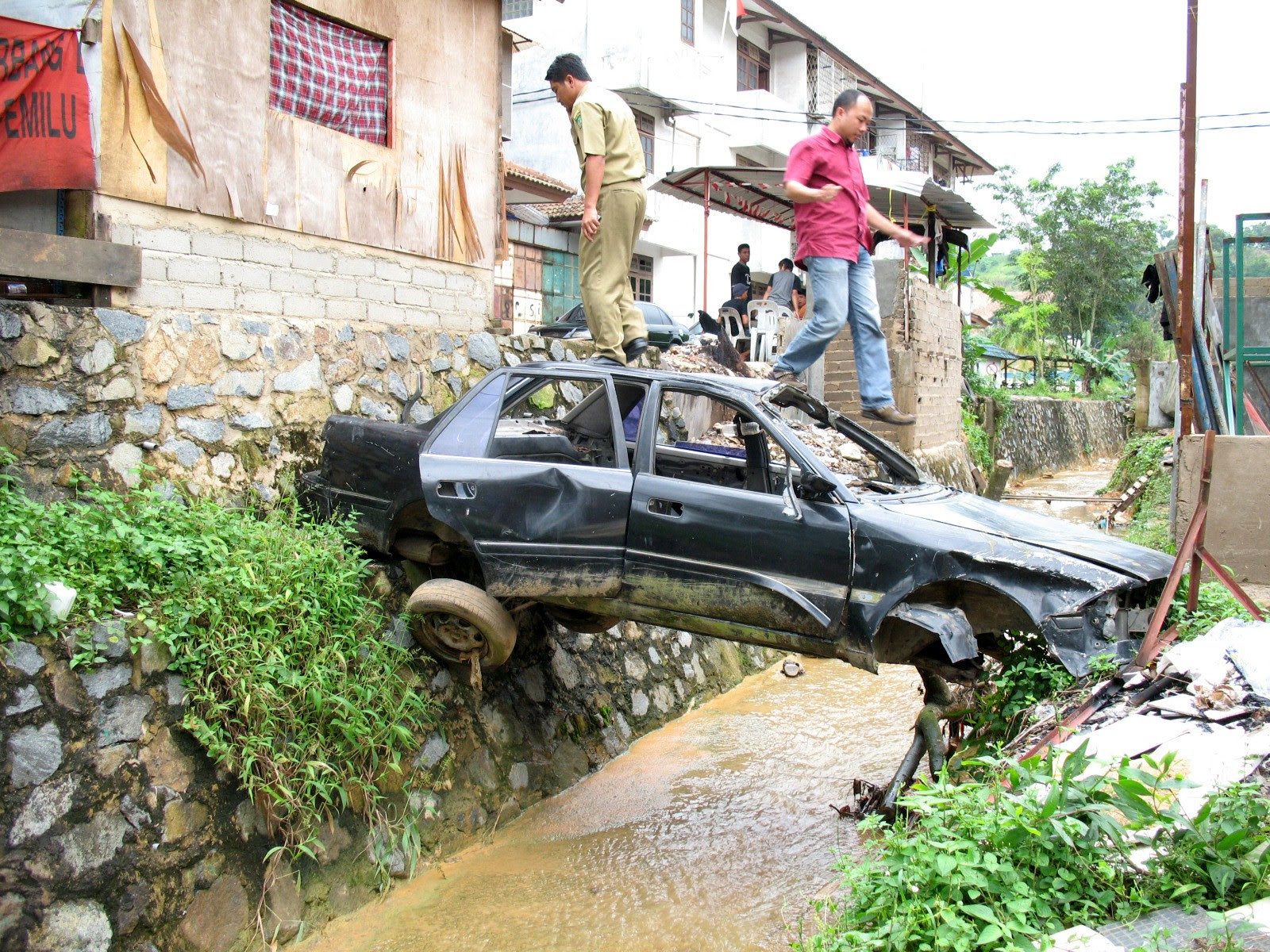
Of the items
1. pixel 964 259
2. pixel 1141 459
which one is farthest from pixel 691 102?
pixel 1141 459

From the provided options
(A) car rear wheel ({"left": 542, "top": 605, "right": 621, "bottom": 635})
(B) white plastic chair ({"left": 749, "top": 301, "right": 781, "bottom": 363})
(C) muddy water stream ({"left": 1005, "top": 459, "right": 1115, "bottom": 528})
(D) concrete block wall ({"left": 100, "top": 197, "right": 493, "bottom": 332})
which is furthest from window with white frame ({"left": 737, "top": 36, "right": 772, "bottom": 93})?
(A) car rear wheel ({"left": 542, "top": 605, "right": 621, "bottom": 635})

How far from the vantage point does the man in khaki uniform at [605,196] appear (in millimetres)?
6410

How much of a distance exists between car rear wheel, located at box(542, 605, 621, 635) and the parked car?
7185mm

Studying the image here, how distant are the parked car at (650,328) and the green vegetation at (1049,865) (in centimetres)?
999

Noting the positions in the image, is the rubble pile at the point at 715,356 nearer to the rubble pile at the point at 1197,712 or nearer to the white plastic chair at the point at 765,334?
the white plastic chair at the point at 765,334

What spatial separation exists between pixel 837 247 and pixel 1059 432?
20398 mm

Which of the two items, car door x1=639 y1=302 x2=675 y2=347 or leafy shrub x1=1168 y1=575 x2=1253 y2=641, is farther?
car door x1=639 y1=302 x2=675 y2=347

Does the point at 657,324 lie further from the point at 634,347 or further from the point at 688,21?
the point at 688,21

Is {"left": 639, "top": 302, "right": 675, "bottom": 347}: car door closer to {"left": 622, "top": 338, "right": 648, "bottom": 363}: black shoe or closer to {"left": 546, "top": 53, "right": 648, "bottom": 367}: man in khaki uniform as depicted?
{"left": 622, "top": 338, "right": 648, "bottom": 363}: black shoe

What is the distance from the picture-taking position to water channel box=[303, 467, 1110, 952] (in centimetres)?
508

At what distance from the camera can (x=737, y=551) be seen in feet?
16.1

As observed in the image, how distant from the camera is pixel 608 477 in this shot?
17.1ft

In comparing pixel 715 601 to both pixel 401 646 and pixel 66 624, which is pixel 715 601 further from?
pixel 66 624

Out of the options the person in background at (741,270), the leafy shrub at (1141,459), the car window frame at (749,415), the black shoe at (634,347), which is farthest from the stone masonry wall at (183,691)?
the person in background at (741,270)
